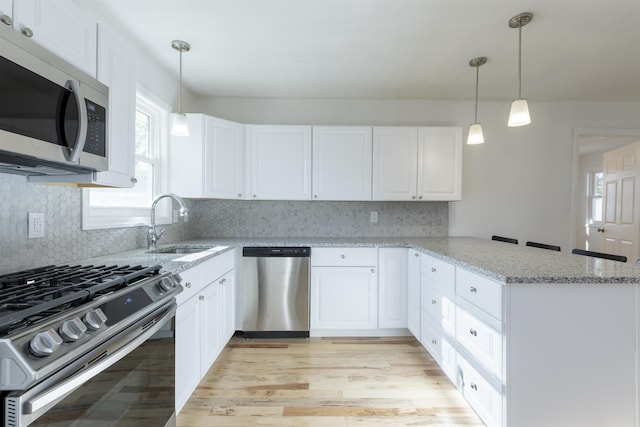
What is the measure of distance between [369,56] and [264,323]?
94.8 inches

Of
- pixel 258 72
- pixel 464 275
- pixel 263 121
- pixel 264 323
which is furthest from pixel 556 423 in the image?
pixel 263 121

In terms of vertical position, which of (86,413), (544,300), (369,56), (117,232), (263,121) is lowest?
(86,413)

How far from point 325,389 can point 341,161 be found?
1982 millimetres

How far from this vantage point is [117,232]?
2.08 metres

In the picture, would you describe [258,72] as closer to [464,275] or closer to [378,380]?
[464,275]

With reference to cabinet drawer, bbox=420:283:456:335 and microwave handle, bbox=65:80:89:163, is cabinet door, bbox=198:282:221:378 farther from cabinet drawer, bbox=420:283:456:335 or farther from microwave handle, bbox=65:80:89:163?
cabinet drawer, bbox=420:283:456:335

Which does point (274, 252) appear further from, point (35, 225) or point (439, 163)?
point (439, 163)

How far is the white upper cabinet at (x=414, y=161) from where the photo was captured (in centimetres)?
307

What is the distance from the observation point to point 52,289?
1034 millimetres

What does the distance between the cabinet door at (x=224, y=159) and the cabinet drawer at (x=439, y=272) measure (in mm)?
1808

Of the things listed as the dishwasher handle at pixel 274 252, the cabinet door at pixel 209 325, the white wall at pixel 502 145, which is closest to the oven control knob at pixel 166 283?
the cabinet door at pixel 209 325

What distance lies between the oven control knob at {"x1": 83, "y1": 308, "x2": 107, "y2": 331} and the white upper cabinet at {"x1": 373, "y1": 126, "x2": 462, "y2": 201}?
8.23 feet

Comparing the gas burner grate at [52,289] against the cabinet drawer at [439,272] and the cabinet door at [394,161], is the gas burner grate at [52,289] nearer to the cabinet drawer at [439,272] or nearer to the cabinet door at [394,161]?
the cabinet drawer at [439,272]

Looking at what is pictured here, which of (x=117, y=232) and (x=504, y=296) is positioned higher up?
(x=117, y=232)
